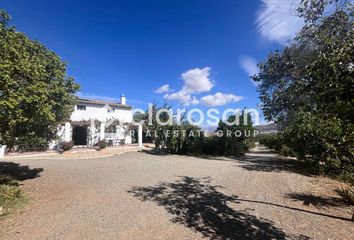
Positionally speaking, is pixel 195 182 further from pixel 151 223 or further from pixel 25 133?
pixel 25 133

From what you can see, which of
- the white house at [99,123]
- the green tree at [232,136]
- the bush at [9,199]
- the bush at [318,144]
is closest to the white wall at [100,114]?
the white house at [99,123]

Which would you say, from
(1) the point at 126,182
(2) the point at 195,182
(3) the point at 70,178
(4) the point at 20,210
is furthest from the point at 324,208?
(3) the point at 70,178

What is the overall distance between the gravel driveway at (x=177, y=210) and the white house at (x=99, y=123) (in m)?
15.5

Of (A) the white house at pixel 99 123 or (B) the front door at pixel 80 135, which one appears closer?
(A) the white house at pixel 99 123

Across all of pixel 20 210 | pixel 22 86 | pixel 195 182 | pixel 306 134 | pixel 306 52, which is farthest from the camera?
pixel 306 52

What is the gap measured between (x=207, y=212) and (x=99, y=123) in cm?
2210

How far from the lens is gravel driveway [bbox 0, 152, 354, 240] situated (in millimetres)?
4973

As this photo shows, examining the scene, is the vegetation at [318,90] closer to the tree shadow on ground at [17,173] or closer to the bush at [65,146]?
the tree shadow on ground at [17,173]

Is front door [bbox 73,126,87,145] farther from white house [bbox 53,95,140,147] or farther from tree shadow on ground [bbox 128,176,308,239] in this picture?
tree shadow on ground [bbox 128,176,308,239]

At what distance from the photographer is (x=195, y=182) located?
9812 mm

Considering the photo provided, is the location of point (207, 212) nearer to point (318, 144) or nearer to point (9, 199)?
point (9, 199)

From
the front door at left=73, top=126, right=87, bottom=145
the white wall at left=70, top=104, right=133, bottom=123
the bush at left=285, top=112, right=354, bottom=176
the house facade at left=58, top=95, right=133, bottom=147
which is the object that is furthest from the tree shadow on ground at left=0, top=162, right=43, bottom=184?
the front door at left=73, top=126, right=87, bottom=145

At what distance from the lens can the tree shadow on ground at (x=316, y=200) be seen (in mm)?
7051

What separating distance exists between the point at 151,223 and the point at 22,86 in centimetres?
597
